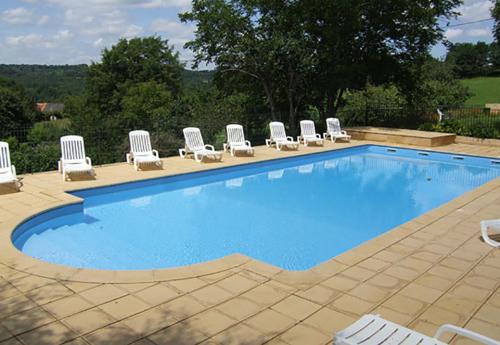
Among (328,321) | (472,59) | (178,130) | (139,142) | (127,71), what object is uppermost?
(127,71)

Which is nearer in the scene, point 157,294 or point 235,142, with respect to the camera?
point 157,294

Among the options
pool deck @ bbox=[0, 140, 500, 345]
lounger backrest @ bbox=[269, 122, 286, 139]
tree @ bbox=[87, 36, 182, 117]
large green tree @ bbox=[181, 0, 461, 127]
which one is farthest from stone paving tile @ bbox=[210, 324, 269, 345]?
tree @ bbox=[87, 36, 182, 117]

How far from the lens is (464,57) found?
54062 millimetres

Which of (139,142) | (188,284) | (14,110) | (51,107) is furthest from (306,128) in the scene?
(51,107)

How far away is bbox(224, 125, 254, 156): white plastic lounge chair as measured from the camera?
13023 mm

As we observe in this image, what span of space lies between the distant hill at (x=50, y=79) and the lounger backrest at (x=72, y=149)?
4065 centimetres

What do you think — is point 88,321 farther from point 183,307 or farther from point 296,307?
point 296,307

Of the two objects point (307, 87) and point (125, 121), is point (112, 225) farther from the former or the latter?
point (307, 87)

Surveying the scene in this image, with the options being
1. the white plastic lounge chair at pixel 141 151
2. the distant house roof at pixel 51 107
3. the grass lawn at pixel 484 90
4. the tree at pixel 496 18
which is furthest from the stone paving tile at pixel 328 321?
the distant house roof at pixel 51 107

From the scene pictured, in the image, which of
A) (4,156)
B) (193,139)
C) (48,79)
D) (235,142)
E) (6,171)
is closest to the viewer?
(6,171)

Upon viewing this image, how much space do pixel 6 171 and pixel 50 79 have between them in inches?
2453

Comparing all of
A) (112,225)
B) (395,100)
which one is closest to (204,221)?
(112,225)

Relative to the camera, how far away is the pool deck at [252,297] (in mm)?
3549

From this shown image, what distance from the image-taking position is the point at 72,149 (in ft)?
32.5
